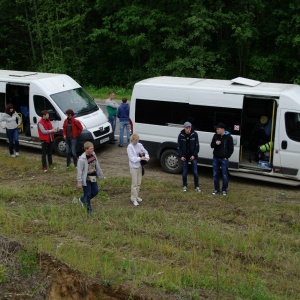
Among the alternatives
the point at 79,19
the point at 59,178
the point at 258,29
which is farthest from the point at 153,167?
the point at 79,19

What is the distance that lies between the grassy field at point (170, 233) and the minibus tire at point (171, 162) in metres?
0.48

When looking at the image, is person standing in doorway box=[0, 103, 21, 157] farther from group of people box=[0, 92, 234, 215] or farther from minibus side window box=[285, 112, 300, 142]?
minibus side window box=[285, 112, 300, 142]

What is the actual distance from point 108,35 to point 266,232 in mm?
23023

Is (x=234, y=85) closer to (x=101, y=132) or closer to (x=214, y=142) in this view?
(x=214, y=142)

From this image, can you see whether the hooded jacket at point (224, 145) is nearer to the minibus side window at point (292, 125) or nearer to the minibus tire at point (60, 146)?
the minibus side window at point (292, 125)

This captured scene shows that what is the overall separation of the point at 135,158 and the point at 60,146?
491 cm

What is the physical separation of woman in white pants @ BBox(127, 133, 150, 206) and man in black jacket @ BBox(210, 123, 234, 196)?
67.9 inches

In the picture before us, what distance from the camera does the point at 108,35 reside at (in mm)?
29938

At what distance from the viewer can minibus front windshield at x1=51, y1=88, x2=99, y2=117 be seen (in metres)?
14.7

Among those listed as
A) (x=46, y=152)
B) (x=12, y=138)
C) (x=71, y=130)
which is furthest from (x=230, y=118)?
(x=12, y=138)

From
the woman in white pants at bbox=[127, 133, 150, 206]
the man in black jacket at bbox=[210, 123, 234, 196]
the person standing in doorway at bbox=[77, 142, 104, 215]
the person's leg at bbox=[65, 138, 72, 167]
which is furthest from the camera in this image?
the person's leg at bbox=[65, 138, 72, 167]

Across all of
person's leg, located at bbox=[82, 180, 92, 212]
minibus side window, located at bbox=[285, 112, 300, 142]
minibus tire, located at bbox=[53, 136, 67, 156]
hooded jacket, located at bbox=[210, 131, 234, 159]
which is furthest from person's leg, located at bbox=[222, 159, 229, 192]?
minibus tire, located at bbox=[53, 136, 67, 156]


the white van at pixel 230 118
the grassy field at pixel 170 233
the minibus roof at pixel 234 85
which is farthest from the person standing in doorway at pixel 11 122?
the minibus roof at pixel 234 85

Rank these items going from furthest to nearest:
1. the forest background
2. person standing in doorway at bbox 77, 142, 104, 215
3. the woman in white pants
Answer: the forest background < the woman in white pants < person standing in doorway at bbox 77, 142, 104, 215
